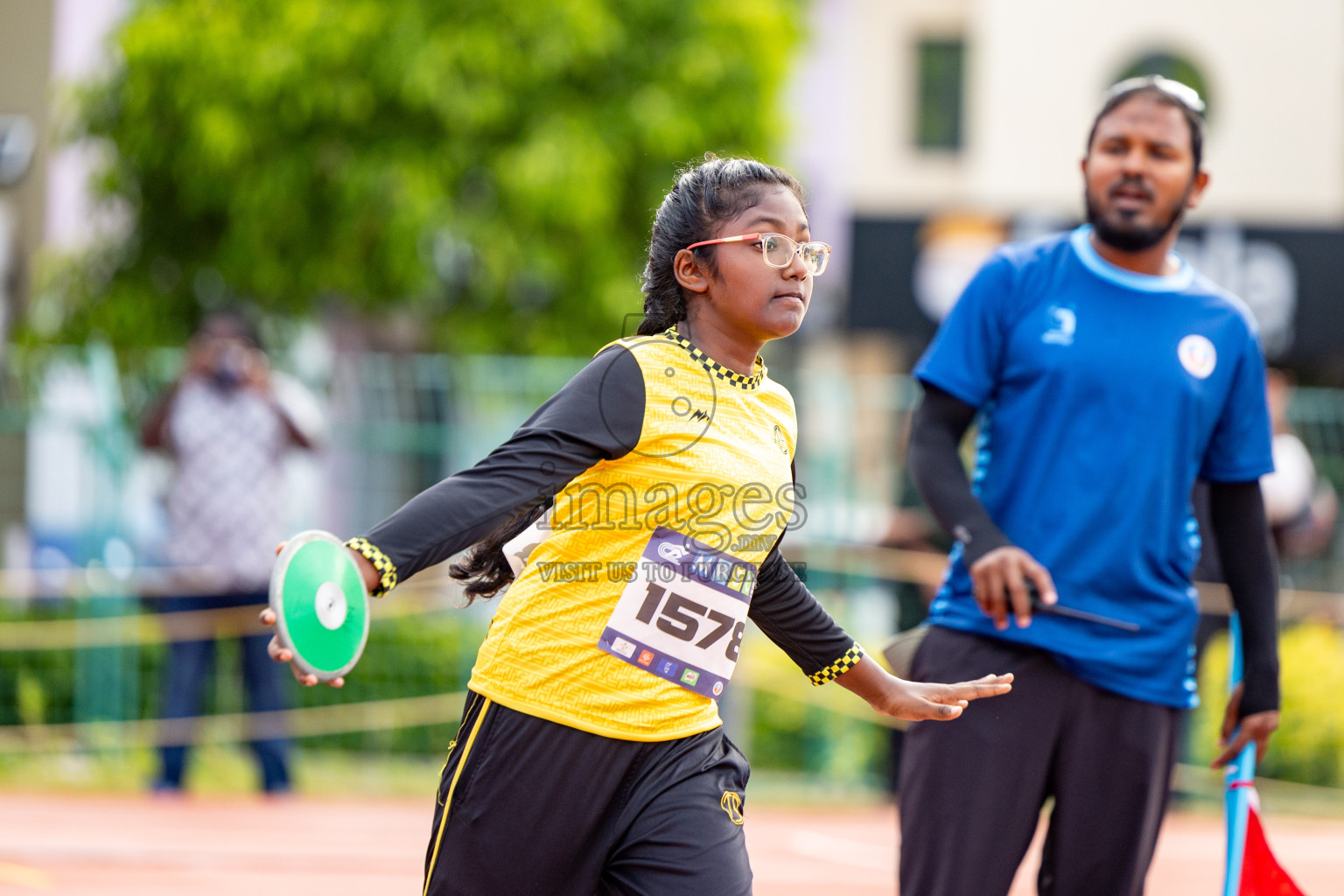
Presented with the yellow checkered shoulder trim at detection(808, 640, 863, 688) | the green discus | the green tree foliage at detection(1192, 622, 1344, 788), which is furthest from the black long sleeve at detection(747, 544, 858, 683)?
the green tree foliage at detection(1192, 622, 1344, 788)

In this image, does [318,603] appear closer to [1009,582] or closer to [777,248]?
[777,248]

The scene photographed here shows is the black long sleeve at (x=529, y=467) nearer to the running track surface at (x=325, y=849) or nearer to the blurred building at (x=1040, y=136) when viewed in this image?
the running track surface at (x=325, y=849)

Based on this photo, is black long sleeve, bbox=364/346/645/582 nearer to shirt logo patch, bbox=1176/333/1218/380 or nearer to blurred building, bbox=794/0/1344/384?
shirt logo patch, bbox=1176/333/1218/380

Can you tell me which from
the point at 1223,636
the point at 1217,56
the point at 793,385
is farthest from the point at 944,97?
the point at 1223,636

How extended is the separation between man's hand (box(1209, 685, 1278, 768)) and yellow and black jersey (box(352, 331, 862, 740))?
120cm

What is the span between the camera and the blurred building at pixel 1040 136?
1015cm

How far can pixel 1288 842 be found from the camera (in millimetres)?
7281

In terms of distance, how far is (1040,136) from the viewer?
1658 cm

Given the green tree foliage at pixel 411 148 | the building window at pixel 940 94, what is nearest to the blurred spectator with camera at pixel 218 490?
the green tree foliage at pixel 411 148

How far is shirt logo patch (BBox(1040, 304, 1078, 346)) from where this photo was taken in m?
3.18

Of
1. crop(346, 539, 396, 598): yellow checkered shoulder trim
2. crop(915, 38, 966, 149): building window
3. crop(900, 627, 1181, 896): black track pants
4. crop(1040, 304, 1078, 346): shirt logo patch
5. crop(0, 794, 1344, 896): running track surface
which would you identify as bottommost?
crop(0, 794, 1344, 896): running track surface

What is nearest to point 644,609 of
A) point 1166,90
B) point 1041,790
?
point 1041,790

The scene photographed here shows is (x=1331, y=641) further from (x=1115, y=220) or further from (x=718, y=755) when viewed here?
(x=718, y=755)

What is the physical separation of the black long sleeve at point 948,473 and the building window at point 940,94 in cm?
1846
